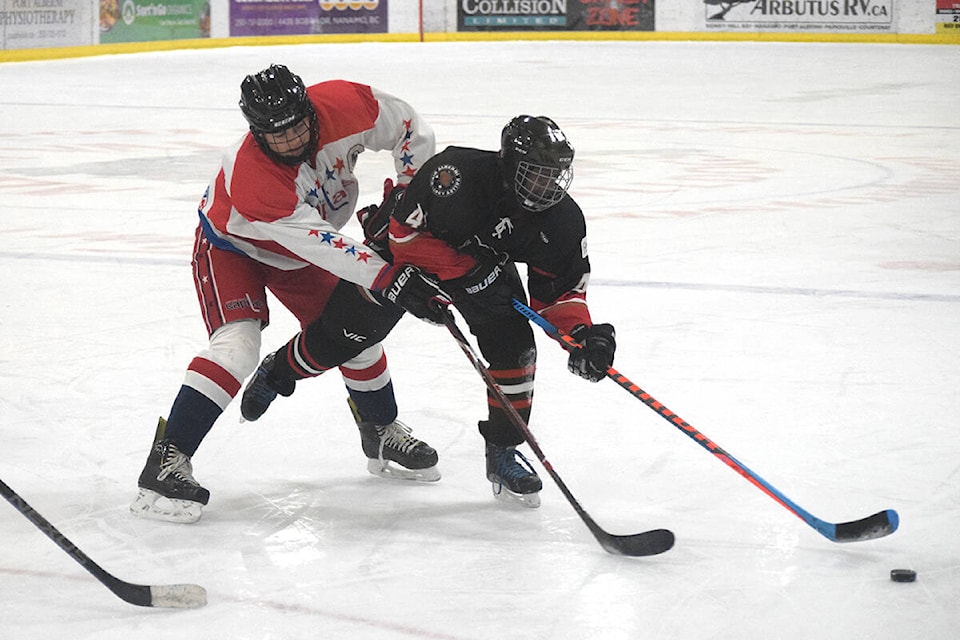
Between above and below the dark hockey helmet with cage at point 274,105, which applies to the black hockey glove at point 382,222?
below

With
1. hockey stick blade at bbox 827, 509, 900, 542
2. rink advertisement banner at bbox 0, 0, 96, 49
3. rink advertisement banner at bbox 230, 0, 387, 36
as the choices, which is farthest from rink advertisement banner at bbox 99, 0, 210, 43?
hockey stick blade at bbox 827, 509, 900, 542

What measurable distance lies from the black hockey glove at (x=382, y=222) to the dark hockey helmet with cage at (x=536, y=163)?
0.29 m

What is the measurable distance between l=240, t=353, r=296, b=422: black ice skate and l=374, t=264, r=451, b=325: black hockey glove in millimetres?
413

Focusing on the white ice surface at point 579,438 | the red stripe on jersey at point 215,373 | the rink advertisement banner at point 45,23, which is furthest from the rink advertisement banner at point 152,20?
the red stripe on jersey at point 215,373

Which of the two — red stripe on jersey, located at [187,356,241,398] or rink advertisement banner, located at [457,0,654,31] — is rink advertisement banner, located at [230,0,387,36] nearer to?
rink advertisement banner, located at [457,0,654,31]

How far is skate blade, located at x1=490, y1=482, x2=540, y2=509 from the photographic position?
7.94ft

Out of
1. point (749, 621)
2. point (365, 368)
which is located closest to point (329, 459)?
point (365, 368)

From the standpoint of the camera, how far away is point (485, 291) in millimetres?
2350

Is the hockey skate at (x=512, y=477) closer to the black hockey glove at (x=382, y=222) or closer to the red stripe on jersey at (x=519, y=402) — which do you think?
the red stripe on jersey at (x=519, y=402)

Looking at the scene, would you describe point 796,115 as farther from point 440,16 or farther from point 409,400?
point 440,16

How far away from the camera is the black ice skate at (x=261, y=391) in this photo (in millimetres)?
2621

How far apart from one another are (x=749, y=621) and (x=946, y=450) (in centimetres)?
93

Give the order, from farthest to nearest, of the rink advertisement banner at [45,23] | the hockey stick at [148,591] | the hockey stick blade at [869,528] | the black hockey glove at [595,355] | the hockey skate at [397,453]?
the rink advertisement banner at [45,23] < the hockey skate at [397,453] < the black hockey glove at [595,355] < the hockey stick blade at [869,528] < the hockey stick at [148,591]

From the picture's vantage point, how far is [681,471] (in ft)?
8.55
